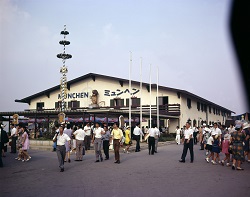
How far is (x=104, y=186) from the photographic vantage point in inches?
297

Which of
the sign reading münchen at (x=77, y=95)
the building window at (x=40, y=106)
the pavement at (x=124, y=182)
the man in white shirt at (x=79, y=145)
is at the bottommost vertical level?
the pavement at (x=124, y=182)

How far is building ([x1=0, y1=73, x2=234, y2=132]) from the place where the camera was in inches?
1384

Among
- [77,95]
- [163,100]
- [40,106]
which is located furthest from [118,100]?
[40,106]

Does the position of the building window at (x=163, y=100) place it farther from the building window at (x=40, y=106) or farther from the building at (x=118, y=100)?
the building window at (x=40, y=106)

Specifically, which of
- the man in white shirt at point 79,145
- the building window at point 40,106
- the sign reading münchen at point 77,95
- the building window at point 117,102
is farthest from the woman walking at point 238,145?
the building window at point 40,106

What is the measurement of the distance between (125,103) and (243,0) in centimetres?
3535

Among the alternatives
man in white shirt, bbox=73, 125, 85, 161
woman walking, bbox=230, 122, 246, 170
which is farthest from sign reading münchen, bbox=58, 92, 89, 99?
woman walking, bbox=230, 122, 246, 170

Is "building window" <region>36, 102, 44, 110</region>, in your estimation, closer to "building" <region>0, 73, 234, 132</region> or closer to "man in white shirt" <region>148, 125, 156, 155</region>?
"building" <region>0, 73, 234, 132</region>

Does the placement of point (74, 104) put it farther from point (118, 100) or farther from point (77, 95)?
point (118, 100)

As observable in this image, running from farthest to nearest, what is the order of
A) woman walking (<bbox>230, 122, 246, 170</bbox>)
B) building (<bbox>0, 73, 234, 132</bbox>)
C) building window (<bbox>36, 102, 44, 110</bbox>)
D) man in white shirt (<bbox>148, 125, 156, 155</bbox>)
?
building window (<bbox>36, 102, 44, 110</bbox>)
building (<bbox>0, 73, 234, 132</bbox>)
man in white shirt (<bbox>148, 125, 156, 155</bbox>)
woman walking (<bbox>230, 122, 246, 170</bbox>)

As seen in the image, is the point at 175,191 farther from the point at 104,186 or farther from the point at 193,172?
the point at 193,172

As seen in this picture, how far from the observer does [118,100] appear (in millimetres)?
38594

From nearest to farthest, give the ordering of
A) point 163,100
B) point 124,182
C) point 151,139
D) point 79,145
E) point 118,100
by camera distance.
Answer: point 124,182 → point 79,145 → point 151,139 → point 163,100 → point 118,100

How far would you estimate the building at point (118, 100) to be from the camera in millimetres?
35156
